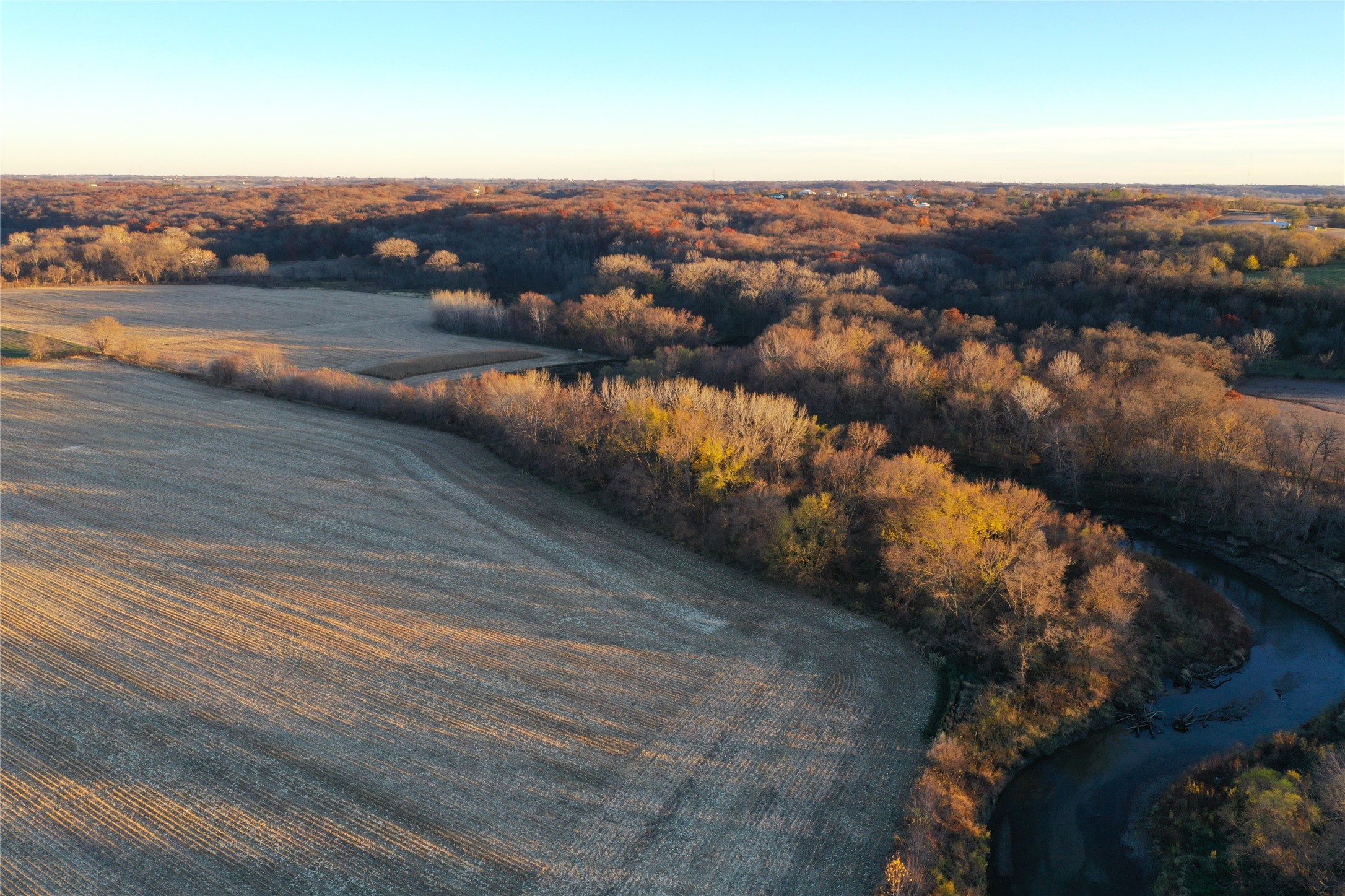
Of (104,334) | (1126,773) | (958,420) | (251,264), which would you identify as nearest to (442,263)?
(251,264)

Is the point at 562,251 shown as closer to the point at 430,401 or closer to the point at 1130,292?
the point at 430,401

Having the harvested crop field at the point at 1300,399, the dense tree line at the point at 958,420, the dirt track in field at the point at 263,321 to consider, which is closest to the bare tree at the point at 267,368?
the dense tree line at the point at 958,420

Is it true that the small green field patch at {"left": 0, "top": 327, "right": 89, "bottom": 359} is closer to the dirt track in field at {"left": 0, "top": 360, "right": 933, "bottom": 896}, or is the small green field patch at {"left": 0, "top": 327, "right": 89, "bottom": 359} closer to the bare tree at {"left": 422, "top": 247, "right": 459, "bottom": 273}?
the dirt track in field at {"left": 0, "top": 360, "right": 933, "bottom": 896}

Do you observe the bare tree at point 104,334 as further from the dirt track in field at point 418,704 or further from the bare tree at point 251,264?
the bare tree at point 251,264

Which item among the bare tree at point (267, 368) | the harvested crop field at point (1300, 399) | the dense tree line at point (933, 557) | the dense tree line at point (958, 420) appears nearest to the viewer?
the dense tree line at point (933, 557)

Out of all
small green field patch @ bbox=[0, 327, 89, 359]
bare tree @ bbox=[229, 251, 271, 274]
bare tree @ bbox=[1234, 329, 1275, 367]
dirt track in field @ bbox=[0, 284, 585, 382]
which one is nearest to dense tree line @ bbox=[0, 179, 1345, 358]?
bare tree @ bbox=[1234, 329, 1275, 367]

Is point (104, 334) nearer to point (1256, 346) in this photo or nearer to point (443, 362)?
point (443, 362)
